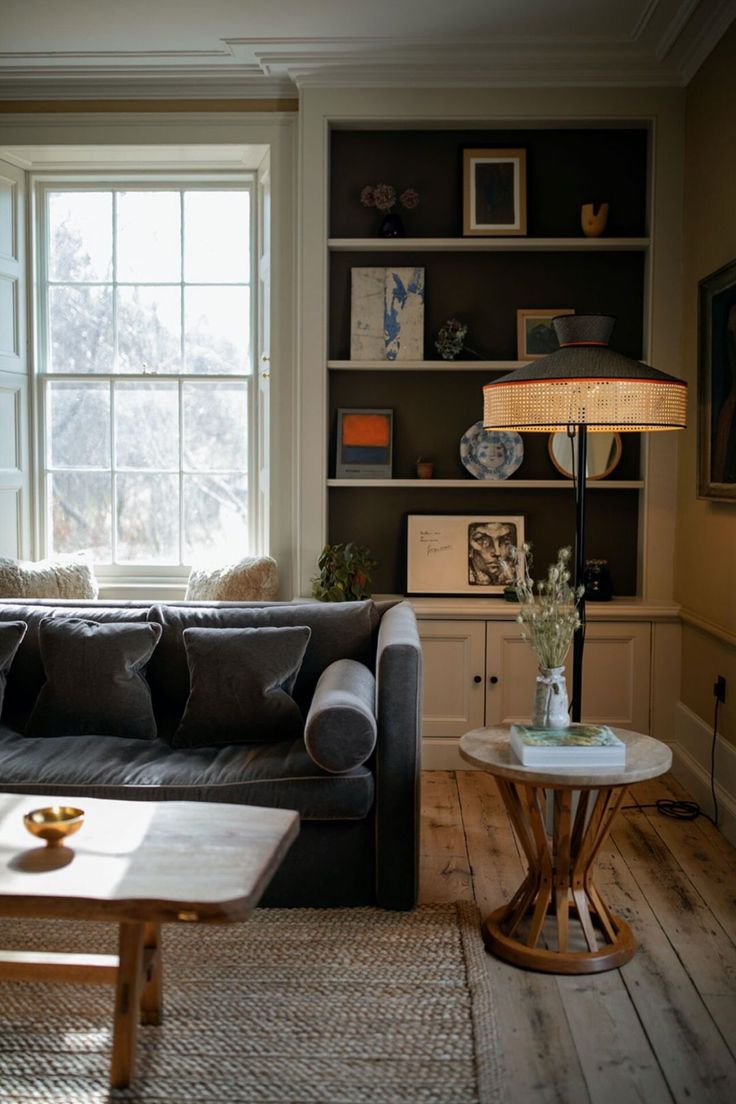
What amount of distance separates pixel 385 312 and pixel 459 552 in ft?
3.65

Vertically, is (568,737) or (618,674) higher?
(568,737)

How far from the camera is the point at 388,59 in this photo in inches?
178

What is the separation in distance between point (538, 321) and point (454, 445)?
25.9 inches

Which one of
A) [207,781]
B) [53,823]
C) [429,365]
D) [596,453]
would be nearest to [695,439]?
[596,453]

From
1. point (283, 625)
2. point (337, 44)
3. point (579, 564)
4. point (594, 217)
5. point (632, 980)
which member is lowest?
point (632, 980)

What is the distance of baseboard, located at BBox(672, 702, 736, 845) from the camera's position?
3.85 m

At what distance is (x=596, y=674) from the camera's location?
461cm

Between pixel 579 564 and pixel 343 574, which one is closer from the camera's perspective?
pixel 579 564

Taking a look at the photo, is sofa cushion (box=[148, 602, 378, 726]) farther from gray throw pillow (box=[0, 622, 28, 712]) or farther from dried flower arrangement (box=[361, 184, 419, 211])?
dried flower arrangement (box=[361, 184, 419, 211])

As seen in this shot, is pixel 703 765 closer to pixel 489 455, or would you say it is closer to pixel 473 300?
pixel 489 455

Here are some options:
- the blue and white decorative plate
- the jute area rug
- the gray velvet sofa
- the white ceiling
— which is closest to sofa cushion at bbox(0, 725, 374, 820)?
the gray velvet sofa

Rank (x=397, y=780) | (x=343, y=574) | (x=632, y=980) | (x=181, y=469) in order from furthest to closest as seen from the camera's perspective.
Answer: (x=181, y=469) < (x=343, y=574) < (x=397, y=780) < (x=632, y=980)

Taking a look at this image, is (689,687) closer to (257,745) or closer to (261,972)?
(257,745)

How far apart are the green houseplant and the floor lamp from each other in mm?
1396
